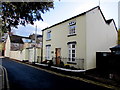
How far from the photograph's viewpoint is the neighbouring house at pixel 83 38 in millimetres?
13328

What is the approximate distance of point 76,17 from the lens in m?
14.7

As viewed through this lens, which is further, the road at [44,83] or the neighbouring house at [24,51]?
the neighbouring house at [24,51]

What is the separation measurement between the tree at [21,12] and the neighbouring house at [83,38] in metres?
7.73

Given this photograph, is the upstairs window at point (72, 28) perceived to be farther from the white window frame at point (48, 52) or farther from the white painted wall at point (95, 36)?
the white window frame at point (48, 52)

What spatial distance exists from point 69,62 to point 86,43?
3.55 meters

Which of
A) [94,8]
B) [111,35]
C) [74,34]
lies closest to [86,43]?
[74,34]

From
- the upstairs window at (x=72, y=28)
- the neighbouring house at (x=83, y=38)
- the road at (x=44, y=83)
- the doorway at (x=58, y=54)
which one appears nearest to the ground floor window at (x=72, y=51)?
the neighbouring house at (x=83, y=38)

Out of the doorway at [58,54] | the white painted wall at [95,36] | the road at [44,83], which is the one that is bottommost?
the road at [44,83]

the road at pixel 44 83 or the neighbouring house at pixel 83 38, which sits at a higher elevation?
the neighbouring house at pixel 83 38

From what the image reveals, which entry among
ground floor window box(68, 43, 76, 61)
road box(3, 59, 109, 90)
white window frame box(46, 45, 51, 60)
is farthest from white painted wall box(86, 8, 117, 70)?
white window frame box(46, 45, 51, 60)

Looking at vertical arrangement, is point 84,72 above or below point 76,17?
below

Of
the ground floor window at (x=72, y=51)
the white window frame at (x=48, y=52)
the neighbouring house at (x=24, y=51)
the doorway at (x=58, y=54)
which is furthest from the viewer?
the neighbouring house at (x=24, y=51)

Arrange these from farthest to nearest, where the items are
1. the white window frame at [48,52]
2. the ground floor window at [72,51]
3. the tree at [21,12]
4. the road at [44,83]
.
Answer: the white window frame at [48,52], the ground floor window at [72,51], the road at [44,83], the tree at [21,12]

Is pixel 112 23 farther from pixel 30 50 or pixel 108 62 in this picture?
pixel 30 50
